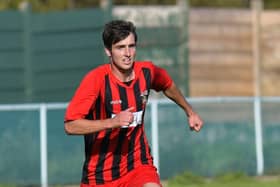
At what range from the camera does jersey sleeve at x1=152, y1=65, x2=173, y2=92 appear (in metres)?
8.17

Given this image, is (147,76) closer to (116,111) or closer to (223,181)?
(116,111)

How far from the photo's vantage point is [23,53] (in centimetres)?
1571

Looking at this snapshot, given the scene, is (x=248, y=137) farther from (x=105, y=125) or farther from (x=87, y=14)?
(x=105, y=125)

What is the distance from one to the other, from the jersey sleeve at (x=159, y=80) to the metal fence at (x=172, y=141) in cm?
694

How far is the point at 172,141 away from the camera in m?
15.6

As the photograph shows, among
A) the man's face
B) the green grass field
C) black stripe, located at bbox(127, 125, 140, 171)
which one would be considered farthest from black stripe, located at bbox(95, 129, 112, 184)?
the green grass field

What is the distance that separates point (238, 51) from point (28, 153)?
4.20 metres

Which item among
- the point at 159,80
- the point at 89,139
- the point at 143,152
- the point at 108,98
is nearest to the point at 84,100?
the point at 108,98

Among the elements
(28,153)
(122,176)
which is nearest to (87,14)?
(28,153)

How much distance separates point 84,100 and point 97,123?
338 mm

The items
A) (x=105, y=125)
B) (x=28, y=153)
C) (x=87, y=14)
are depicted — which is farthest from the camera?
(x=87, y=14)

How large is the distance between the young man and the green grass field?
249 inches

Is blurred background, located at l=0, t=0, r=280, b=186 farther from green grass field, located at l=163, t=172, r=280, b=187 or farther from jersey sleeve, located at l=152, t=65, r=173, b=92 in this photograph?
jersey sleeve, located at l=152, t=65, r=173, b=92

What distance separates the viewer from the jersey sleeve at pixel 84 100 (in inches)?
296
